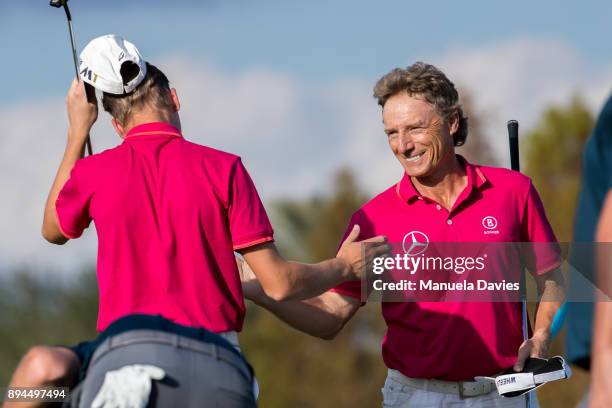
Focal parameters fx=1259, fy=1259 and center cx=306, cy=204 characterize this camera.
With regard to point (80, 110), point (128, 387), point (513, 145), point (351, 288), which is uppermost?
point (513, 145)

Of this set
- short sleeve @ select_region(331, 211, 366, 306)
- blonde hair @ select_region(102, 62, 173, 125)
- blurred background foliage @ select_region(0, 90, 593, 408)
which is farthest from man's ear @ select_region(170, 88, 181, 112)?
blurred background foliage @ select_region(0, 90, 593, 408)

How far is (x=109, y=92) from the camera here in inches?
189

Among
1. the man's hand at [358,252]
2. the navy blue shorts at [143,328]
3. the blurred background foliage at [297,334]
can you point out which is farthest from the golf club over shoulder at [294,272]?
the blurred background foliage at [297,334]

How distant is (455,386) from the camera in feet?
19.3

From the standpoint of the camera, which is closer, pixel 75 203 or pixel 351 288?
pixel 75 203

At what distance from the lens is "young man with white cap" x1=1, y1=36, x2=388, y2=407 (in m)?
4.34

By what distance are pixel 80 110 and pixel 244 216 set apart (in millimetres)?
930

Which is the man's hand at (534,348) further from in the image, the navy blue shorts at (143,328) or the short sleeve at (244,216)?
the navy blue shorts at (143,328)

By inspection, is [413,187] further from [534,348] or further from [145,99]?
[145,99]

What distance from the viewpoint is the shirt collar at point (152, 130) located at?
471cm

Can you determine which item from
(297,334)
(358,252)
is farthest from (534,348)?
(297,334)

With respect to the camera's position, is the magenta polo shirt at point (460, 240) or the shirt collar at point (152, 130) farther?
the magenta polo shirt at point (460, 240)

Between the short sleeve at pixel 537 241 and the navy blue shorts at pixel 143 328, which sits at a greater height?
the short sleeve at pixel 537 241

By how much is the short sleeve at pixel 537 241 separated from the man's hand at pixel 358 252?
0.81m
